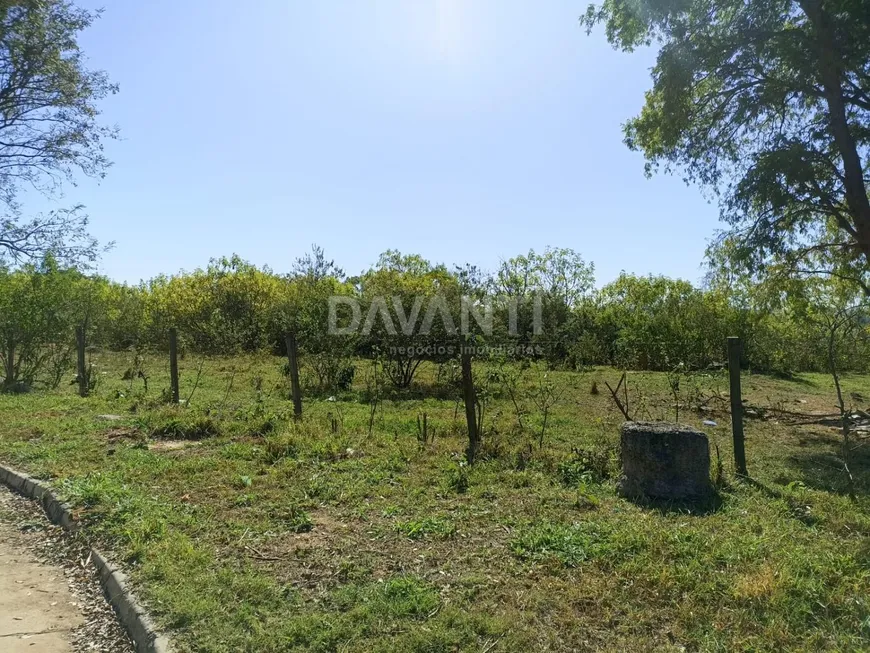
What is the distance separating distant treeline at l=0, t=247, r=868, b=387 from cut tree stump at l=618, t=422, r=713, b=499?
2390 millimetres

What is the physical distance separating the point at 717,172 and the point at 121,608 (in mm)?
11013

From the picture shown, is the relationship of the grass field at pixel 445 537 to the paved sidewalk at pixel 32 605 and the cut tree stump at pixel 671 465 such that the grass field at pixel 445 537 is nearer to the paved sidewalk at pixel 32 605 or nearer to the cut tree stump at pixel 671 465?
the cut tree stump at pixel 671 465

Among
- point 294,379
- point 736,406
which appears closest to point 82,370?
point 294,379

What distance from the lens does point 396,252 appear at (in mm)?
25766

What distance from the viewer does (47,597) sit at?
365cm

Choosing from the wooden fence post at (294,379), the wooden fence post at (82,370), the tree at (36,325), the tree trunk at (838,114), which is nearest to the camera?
the wooden fence post at (294,379)

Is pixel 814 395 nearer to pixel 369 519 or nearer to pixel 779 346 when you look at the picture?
pixel 779 346

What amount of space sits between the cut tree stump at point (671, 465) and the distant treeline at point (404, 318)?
239 centimetres

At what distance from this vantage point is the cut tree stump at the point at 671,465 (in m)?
5.08

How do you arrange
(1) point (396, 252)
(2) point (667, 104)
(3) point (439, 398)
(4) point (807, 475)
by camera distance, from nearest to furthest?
(4) point (807, 475) < (2) point (667, 104) < (3) point (439, 398) < (1) point (396, 252)

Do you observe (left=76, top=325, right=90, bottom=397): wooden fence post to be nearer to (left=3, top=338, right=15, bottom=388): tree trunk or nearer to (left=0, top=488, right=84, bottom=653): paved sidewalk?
(left=3, top=338, right=15, bottom=388): tree trunk

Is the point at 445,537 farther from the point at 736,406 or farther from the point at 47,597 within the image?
the point at 736,406

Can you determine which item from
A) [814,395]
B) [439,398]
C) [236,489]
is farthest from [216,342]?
[814,395]

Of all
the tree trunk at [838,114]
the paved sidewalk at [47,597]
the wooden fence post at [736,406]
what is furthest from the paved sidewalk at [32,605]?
the tree trunk at [838,114]
